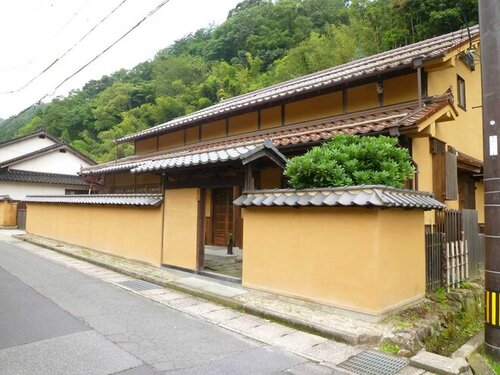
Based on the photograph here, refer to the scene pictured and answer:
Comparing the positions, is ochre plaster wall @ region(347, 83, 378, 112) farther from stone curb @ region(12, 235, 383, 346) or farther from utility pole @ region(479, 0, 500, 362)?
stone curb @ region(12, 235, 383, 346)

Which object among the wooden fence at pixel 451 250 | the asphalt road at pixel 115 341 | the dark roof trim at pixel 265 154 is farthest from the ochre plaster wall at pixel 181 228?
the wooden fence at pixel 451 250

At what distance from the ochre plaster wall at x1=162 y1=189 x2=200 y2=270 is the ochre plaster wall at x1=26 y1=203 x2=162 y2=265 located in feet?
1.49

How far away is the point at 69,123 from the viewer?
169 ft

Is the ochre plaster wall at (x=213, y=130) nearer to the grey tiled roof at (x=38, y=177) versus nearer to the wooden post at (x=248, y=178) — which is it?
the wooden post at (x=248, y=178)

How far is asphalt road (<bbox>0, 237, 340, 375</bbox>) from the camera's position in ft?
13.7

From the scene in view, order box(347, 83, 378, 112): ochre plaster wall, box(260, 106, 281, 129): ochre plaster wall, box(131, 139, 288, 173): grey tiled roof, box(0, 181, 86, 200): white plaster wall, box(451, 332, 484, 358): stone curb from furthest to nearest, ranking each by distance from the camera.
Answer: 1. box(0, 181, 86, 200): white plaster wall
2. box(260, 106, 281, 129): ochre plaster wall
3. box(347, 83, 378, 112): ochre plaster wall
4. box(131, 139, 288, 173): grey tiled roof
5. box(451, 332, 484, 358): stone curb

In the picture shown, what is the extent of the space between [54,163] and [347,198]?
29.7m

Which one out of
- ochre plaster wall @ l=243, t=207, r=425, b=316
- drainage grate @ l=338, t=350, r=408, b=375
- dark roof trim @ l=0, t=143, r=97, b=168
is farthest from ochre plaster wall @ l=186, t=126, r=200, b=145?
dark roof trim @ l=0, t=143, r=97, b=168

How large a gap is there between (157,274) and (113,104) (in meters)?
43.0

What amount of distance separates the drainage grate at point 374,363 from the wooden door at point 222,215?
899 cm

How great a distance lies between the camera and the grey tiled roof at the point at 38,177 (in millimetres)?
25531

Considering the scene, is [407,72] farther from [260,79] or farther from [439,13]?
[260,79]

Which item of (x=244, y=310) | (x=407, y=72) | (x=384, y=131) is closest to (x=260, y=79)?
(x=407, y=72)

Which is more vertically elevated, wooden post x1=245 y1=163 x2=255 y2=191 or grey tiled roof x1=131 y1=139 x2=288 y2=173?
grey tiled roof x1=131 y1=139 x2=288 y2=173
